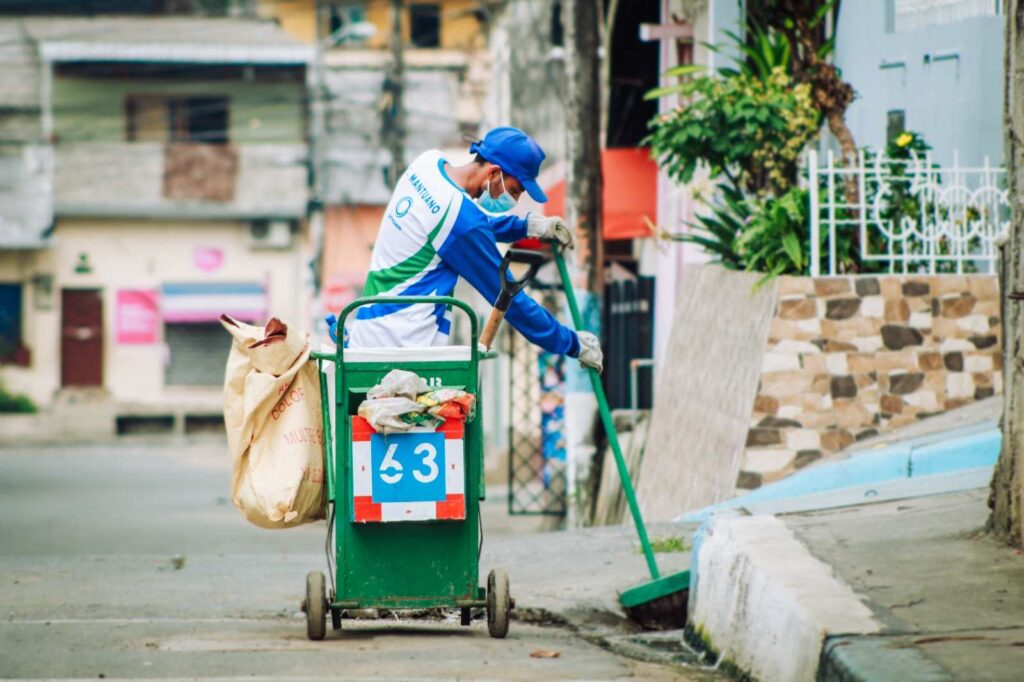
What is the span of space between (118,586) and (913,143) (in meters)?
5.58

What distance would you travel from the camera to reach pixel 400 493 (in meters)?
5.50

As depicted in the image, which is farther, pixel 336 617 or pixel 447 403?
pixel 336 617

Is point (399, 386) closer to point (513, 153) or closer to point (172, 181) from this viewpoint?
point (513, 153)

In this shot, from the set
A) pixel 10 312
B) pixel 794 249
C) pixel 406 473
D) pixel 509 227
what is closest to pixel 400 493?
pixel 406 473

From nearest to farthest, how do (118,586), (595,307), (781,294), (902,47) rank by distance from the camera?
1. (118,586)
2. (781,294)
3. (902,47)
4. (595,307)

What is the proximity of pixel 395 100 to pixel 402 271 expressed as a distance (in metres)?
27.1

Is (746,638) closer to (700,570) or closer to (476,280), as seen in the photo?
(700,570)

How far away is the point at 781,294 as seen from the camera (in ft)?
32.0

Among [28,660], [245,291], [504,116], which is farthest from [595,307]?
[245,291]

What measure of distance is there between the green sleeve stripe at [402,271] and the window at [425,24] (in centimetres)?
2890

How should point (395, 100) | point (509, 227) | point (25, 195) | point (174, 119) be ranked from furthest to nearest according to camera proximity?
1. point (174, 119)
2. point (395, 100)
3. point (25, 195)
4. point (509, 227)

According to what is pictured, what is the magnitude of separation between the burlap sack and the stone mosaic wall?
15.1 feet

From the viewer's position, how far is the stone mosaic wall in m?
9.74

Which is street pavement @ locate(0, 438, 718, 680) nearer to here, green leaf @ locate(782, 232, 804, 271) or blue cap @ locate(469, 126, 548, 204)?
blue cap @ locate(469, 126, 548, 204)
